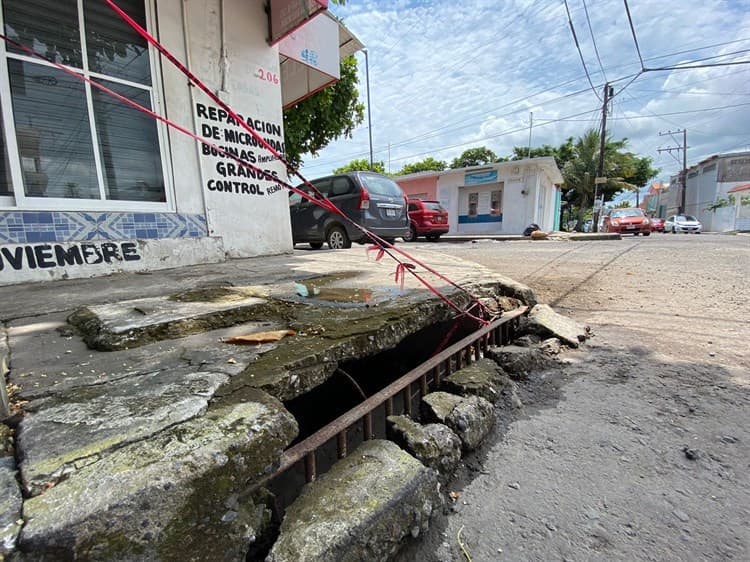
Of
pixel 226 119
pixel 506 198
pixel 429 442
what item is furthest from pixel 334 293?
pixel 506 198

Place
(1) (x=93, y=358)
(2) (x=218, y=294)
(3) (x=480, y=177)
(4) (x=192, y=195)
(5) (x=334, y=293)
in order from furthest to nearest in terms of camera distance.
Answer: (3) (x=480, y=177)
(4) (x=192, y=195)
(5) (x=334, y=293)
(2) (x=218, y=294)
(1) (x=93, y=358)

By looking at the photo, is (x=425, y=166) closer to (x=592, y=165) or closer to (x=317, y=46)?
(x=592, y=165)

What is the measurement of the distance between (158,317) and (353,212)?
5.25 meters

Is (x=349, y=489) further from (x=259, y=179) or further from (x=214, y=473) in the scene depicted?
(x=259, y=179)

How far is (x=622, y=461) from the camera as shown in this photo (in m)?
1.53

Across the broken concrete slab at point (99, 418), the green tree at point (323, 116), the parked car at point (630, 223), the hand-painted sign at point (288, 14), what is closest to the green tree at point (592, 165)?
the parked car at point (630, 223)

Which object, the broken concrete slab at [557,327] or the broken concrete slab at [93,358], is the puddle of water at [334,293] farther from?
the broken concrete slab at [557,327]

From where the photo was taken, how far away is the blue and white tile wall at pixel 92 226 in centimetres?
298

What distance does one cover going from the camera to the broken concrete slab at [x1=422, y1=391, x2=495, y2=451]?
1608 mm

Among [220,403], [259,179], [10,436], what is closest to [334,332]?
[220,403]

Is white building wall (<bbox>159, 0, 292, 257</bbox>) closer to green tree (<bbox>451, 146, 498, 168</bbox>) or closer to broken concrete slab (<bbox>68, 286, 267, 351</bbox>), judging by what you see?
broken concrete slab (<bbox>68, 286, 267, 351</bbox>)

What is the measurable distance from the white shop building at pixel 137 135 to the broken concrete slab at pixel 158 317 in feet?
5.87

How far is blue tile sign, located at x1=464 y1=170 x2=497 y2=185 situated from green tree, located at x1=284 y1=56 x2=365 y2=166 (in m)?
11.1

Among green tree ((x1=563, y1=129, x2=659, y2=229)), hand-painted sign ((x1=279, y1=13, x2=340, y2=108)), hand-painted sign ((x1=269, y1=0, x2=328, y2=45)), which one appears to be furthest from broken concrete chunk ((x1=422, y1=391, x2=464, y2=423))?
green tree ((x1=563, y1=129, x2=659, y2=229))
